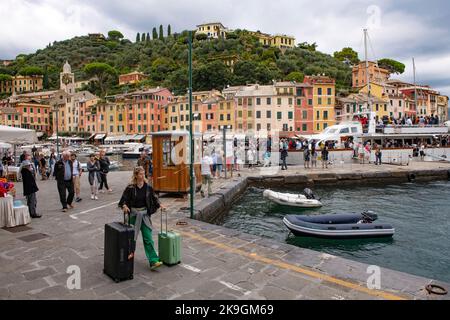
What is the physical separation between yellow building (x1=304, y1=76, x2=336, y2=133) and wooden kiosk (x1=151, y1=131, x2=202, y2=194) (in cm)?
4464

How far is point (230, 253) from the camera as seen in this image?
20.2ft

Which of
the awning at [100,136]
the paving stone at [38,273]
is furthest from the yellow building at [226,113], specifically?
the paving stone at [38,273]

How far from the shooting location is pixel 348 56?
118 metres

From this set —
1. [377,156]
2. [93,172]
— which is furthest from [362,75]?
[93,172]

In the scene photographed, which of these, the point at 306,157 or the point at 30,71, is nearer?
the point at 306,157

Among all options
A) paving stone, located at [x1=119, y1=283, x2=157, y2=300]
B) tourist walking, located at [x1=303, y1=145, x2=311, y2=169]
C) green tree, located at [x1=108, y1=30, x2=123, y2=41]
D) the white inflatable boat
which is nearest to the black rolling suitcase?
paving stone, located at [x1=119, y1=283, x2=157, y2=300]

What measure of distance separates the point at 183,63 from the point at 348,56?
60.9 meters

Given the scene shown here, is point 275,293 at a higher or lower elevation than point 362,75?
lower

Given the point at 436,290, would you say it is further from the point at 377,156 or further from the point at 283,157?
the point at 377,156

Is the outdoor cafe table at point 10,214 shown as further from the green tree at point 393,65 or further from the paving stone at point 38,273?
the green tree at point 393,65

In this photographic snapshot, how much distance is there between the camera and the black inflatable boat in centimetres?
992

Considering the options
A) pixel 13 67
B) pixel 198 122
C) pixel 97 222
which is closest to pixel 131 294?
pixel 97 222

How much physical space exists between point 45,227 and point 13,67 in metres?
161
